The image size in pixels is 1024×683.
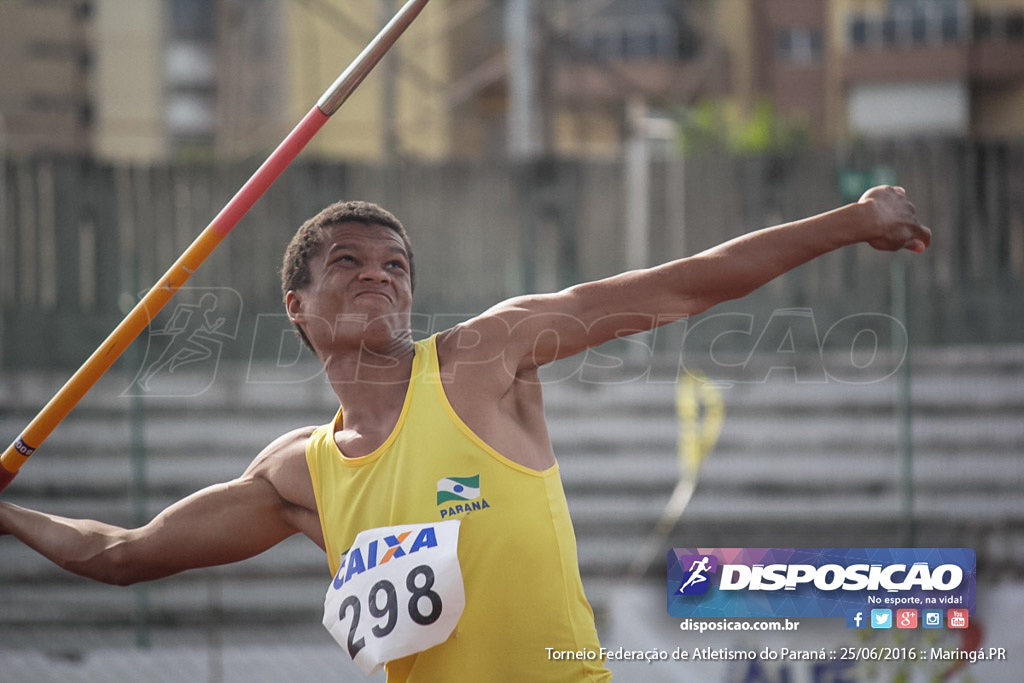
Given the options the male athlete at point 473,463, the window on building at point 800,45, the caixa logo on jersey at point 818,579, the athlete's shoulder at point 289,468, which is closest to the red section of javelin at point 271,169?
the male athlete at point 473,463

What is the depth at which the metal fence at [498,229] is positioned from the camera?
689cm

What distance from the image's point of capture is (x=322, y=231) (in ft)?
9.39

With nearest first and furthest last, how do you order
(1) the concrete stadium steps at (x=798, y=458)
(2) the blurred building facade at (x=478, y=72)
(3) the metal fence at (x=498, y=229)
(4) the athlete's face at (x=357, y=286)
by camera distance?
(4) the athlete's face at (x=357, y=286), (1) the concrete stadium steps at (x=798, y=458), (3) the metal fence at (x=498, y=229), (2) the blurred building facade at (x=478, y=72)

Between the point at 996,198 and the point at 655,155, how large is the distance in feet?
7.20

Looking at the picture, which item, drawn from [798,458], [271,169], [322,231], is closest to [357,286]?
[322,231]

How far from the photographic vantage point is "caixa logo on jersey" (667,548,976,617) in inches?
134

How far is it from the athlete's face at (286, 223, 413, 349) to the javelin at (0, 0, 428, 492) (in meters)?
0.22

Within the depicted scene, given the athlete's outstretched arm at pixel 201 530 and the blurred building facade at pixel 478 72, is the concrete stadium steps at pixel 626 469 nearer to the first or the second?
the athlete's outstretched arm at pixel 201 530

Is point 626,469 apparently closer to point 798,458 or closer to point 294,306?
point 798,458

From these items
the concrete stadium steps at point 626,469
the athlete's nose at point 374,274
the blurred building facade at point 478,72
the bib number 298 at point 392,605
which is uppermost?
the blurred building facade at point 478,72

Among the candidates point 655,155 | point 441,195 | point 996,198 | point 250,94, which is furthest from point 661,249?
point 250,94

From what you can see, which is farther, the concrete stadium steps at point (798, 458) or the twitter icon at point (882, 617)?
the concrete stadium steps at point (798, 458)

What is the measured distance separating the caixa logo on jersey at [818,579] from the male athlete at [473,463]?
3.00ft

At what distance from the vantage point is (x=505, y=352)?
8.59 ft
